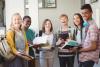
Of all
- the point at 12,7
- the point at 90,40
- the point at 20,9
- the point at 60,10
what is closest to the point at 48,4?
the point at 60,10

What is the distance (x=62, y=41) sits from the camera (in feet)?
11.4

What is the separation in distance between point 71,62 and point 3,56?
4.33 ft

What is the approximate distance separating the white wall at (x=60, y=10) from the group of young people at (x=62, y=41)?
468mm

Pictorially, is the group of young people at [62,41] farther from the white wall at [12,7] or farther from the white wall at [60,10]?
the white wall at [12,7]

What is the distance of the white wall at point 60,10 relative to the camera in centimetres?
452

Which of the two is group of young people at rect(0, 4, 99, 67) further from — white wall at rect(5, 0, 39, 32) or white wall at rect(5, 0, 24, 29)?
white wall at rect(5, 0, 24, 29)

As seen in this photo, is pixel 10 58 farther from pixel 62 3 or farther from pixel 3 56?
pixel 62 3

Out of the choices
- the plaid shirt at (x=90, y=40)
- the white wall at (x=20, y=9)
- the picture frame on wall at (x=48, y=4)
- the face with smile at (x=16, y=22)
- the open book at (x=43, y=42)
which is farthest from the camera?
the white wall at (x=20, y=9)

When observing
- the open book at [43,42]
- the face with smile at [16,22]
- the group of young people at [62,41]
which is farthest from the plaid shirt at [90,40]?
the open book at [43,42]

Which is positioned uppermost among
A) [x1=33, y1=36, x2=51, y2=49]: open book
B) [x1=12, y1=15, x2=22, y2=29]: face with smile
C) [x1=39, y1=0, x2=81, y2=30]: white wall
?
[x1=39, y1=0, x2=81, y2=30]: white wall

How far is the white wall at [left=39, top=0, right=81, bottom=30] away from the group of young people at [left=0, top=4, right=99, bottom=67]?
1.54 ft

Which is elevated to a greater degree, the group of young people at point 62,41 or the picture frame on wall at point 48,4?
the picture frame on wall at point 48,4

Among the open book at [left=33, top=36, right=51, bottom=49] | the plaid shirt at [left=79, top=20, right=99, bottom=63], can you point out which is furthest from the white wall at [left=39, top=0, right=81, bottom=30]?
the plaid shirt at [left=79, top=20, right=99, bottom=63]

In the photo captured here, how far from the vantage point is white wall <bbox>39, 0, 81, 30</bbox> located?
452 cm
